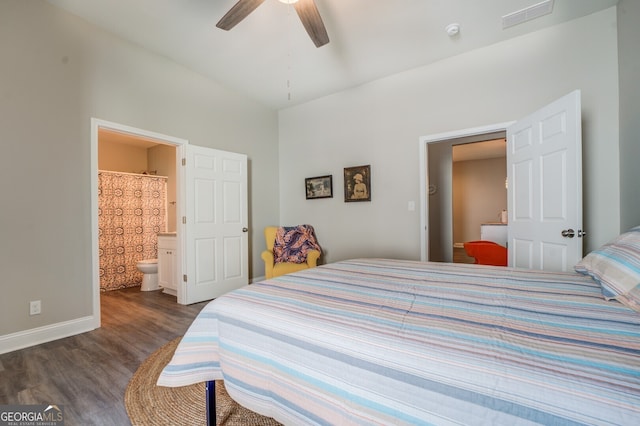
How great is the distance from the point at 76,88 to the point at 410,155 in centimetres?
356

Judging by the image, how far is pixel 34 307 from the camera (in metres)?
2.31

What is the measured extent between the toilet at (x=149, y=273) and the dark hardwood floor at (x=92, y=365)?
1.03 m

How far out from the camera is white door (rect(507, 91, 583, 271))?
224cm

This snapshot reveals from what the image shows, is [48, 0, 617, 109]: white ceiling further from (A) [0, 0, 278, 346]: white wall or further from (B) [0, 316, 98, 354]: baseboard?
(B) [0, 316, 98, 354]: baseboard

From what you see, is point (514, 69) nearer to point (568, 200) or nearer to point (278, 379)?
point (568, 200)

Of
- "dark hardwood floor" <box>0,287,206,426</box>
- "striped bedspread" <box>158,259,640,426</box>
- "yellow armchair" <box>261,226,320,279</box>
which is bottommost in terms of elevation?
"dark hardwood floor" <box>0,287,206,426</box>

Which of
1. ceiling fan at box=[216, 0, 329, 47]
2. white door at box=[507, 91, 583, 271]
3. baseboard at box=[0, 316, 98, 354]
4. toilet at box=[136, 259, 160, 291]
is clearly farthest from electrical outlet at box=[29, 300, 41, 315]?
white door at box=[507, 91, 583, 271]

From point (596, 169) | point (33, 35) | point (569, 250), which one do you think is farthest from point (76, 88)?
point (596, 169)

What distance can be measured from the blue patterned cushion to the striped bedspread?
0.15 ft

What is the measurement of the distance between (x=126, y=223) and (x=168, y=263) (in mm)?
1252

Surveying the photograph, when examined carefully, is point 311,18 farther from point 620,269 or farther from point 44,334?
point 44,334

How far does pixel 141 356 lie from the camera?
2.05 meters

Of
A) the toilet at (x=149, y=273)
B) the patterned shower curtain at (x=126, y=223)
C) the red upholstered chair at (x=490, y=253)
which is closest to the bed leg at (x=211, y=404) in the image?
the toilet at (x=149, y=273)
